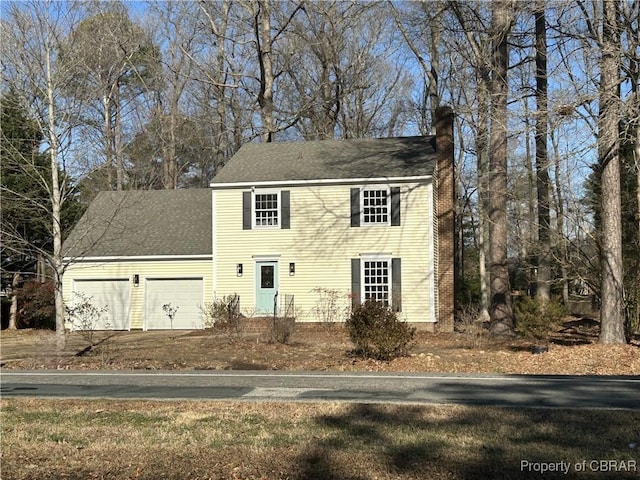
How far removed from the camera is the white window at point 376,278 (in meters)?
23.9

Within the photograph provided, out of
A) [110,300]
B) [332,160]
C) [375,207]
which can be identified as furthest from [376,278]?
Answer: [110,300]

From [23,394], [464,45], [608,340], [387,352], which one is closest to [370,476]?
[23,394]

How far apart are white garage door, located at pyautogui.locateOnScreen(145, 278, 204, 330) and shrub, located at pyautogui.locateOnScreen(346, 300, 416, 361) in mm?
12468

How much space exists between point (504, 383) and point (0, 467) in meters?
7.21

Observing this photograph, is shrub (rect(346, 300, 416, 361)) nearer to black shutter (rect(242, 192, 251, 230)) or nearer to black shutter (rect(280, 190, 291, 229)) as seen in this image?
black shutter (rect(280, 190, 291, 229))

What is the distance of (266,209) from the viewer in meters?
25.0

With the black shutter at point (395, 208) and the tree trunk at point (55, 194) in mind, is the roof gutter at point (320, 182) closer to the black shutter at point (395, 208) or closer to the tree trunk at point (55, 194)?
the black shutter at point (395, 208)

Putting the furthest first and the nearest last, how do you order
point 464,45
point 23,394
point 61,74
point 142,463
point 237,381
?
point 464,45 < point 61,74 < point 237,381 < point 23,394 < point 142,463

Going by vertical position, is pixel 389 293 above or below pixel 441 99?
below

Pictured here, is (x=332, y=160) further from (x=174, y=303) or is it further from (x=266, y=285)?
(x=174, y=303)

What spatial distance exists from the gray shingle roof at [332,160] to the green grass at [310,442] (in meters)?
17.0

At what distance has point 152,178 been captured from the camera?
38844mm

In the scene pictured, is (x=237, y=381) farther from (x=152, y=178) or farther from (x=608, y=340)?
(x=152, y=178)

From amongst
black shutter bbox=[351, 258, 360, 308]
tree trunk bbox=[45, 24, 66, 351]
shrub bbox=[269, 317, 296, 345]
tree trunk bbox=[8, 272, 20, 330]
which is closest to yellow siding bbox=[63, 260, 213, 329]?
tree trunk bbox=[8, 272, 20, 330]
